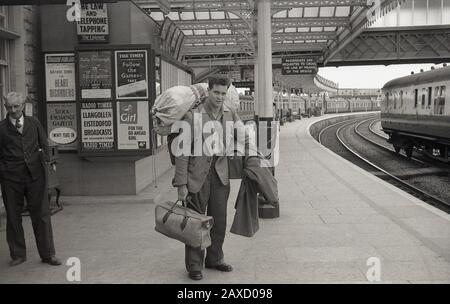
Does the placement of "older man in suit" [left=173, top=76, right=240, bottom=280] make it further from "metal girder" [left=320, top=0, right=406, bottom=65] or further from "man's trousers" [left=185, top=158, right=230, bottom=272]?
"metal girder" [left=320, top=0, right=406, bottom=65]

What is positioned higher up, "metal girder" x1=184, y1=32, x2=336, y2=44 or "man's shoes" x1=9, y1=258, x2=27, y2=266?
"metal girder" x1=184, y1=32, x2=336, y2=44

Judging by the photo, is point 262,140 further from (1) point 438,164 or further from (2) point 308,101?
(2) point 308,101

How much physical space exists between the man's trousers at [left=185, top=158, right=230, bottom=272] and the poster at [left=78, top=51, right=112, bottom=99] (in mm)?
4171

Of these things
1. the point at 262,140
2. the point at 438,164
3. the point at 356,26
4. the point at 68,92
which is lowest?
the point at 438,164

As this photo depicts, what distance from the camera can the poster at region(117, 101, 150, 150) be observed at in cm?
870

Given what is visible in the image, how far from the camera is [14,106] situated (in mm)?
5309

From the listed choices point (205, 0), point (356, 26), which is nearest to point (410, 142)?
point (356, 26)

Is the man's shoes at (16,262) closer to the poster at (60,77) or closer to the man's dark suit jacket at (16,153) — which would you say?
the man's dark suit jacket at (16,153)

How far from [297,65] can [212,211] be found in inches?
923

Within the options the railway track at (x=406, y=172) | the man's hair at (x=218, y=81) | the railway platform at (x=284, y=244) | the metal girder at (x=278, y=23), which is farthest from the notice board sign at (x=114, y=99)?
the metal girder at (x=278, y=23)

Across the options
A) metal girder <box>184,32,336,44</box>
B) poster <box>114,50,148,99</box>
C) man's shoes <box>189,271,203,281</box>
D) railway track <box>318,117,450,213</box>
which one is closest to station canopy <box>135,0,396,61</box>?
metal girder <box>184,32,336,44</box>

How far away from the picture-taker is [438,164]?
17.7 m

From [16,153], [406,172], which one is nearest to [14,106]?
[16,153]

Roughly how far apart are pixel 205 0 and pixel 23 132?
9.50m
